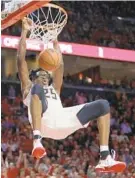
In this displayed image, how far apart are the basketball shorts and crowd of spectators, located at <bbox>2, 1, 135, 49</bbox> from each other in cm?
1013

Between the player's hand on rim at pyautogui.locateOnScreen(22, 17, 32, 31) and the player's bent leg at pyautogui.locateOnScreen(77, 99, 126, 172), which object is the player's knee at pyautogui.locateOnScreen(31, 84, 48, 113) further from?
the player's hand on rim at pyautogui.locateOnScreen(22, 17, 32, 31)

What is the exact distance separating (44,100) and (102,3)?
13878 mm

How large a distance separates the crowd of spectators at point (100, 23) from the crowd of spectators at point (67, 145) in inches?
58.8

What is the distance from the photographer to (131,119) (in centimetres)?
1677

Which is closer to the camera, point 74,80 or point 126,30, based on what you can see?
point 74,80

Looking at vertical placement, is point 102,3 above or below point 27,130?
above

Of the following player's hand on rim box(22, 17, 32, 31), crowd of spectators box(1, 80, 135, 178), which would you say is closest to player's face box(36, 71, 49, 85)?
player's hand on rim box(22, 17, 32, 31)

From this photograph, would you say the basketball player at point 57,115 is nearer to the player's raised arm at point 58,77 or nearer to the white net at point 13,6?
the player's raised arm at point 58,77

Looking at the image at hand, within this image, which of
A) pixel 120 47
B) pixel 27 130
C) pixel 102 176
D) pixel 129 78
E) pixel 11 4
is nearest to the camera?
pixel 11 4

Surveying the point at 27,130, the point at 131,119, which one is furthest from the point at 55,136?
the point at 131,119

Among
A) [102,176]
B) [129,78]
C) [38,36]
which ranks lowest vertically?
[102,176]

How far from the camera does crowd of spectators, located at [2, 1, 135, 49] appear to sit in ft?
57.5

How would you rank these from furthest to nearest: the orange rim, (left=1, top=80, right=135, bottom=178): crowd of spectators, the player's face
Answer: (left=1, top=80, right=135, bottom=178): crowd of spectators → the orange rim → the player's face

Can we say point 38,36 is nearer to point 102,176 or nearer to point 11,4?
point 11,4
